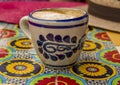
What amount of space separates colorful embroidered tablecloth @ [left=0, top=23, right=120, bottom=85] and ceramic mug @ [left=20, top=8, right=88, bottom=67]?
23mm

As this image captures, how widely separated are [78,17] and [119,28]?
25cm

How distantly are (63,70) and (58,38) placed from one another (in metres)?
0.06

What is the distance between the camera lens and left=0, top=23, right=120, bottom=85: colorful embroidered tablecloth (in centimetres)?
38

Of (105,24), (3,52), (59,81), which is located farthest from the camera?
(105,24)

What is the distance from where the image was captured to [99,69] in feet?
1.38

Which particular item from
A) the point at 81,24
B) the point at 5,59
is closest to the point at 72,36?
the point at 81,24

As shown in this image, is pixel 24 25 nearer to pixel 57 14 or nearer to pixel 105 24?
pixel 57 14

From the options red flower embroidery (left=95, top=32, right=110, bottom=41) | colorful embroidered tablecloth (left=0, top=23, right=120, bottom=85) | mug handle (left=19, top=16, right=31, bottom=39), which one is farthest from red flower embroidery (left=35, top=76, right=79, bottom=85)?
red flower embroidery (left=95, top=32, right=110, bottom=41)

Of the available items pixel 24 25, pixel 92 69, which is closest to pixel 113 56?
pixel 92 69

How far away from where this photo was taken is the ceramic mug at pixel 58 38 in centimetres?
38

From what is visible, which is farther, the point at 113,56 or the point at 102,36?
the point at 102,36

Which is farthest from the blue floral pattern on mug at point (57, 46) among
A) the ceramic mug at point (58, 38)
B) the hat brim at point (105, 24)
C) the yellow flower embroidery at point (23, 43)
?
the hat brim at point (105, 24)

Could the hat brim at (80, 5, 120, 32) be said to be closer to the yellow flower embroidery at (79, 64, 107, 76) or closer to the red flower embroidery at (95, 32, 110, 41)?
the red flower embroidery at (95, 32, 110, 41)

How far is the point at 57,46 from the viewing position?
0.39 metres
